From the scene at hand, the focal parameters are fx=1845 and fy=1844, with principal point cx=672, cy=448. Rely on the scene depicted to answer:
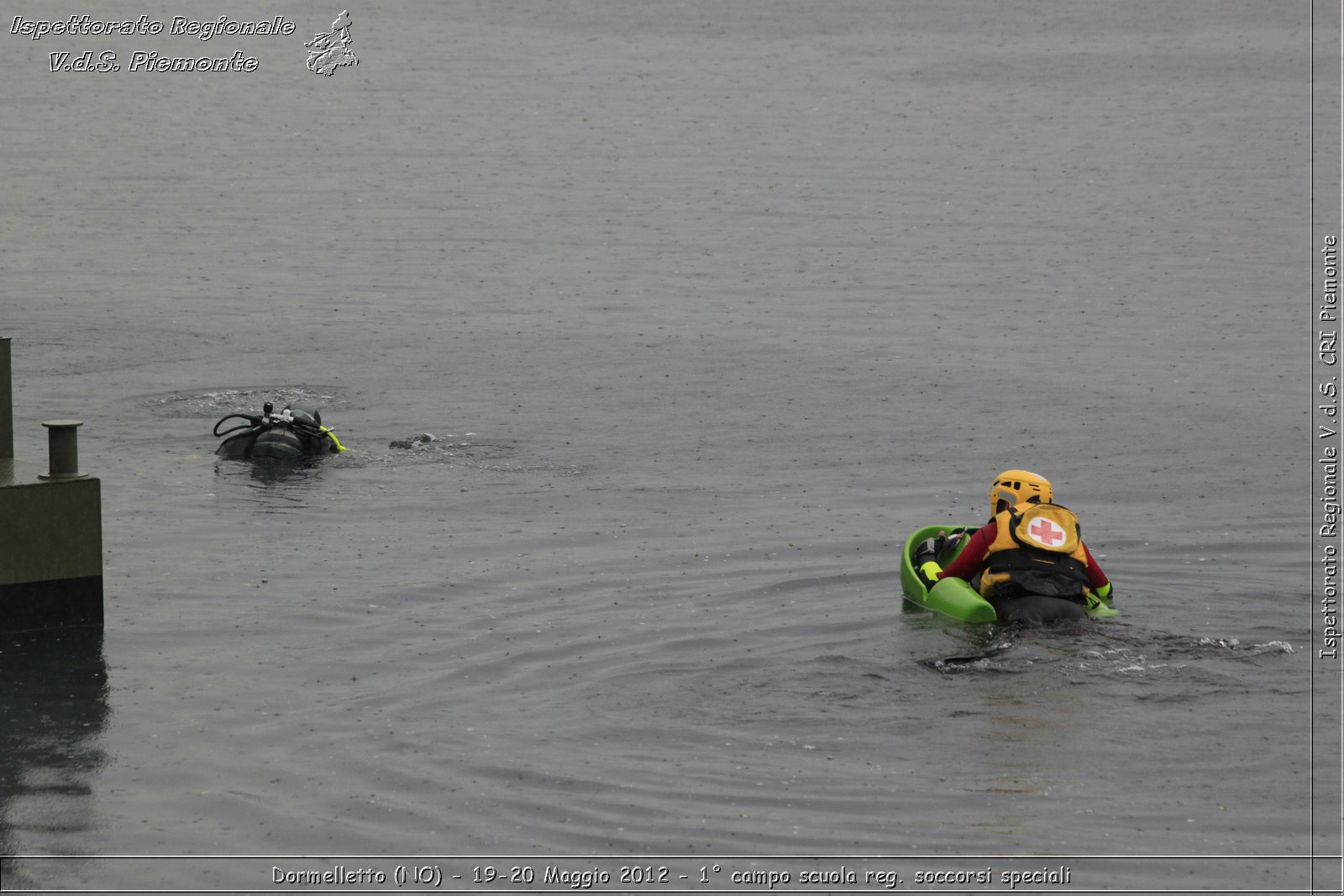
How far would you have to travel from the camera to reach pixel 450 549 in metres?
13.8

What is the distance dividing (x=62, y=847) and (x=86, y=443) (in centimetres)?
967

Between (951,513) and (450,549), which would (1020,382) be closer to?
(951,513)

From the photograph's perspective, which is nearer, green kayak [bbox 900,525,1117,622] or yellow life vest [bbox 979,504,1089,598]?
yellow life vest [bbox 979,504,1089,598]

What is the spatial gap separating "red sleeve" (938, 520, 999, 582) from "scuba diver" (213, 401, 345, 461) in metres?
7.00

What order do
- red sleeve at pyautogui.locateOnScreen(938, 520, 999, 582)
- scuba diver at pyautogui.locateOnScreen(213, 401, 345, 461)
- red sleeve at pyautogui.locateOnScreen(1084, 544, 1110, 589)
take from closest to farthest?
1. red sleeve at pyautogui.locateOnScreen(1084, 544, 1110, 589)
2. red sleeve at pyautogui.locateOnScreen(938, 520, 999, 582)
3. scuba diver at pyautogui.locateOnScreen(213, 401, 345, 461)

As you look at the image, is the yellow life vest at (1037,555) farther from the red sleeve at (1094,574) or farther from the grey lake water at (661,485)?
the grey lake water at (661,485)

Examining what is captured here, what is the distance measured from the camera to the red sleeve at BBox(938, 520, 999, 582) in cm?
1191

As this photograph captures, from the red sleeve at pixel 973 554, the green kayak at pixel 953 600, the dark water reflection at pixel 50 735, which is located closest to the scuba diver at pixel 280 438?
the dark water reflection at pixel 50 735

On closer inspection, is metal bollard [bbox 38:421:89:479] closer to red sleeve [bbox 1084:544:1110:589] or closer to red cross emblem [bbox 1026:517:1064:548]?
red cross emblem [bbox 1026:517:1064:548]

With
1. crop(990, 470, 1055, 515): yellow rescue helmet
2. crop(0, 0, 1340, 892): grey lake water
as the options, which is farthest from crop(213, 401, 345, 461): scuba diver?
crop(990, 470, 1055, 515): yellow rescue helmet

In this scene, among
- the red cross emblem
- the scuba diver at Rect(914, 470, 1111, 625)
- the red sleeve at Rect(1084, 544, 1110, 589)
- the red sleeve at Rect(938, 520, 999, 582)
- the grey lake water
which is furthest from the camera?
the red sleeve at Rect(938, 520, 999, 582)

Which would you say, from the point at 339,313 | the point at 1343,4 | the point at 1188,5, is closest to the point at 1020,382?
the point at 1343,4

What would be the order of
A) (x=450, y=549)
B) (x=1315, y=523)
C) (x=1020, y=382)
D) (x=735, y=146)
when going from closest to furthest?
1. (x=450, y=549)
2. (x=1315, y=523)
3. (x=1020, y=382)
4. (x=735, y=146)

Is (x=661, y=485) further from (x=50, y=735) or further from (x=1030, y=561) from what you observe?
(x=50, y=735)
